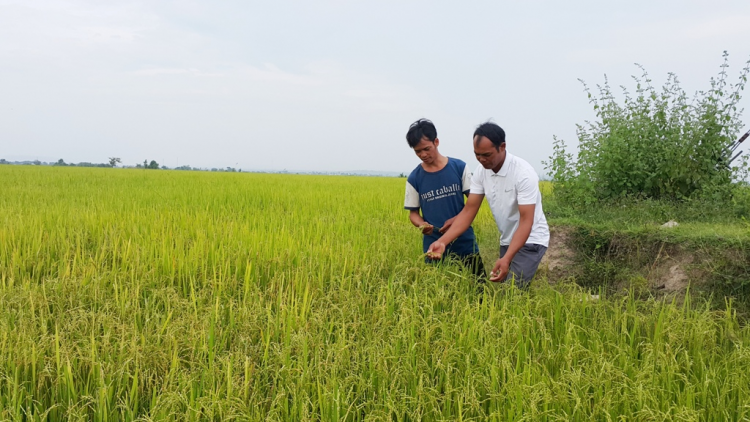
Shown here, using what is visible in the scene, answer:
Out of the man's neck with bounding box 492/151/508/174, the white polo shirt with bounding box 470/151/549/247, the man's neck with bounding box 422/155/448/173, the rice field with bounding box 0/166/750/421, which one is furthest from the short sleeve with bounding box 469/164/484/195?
the rice field with bounding box 0/166/750/421

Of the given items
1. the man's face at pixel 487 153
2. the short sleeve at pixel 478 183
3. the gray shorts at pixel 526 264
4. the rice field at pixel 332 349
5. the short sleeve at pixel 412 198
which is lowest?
the rice field at pixel 332 349

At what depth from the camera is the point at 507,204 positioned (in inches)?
117

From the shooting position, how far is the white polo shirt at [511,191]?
2.80m

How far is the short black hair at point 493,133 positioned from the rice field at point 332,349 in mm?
890

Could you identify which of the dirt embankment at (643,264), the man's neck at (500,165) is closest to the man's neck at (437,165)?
the man's neck at (500,165)

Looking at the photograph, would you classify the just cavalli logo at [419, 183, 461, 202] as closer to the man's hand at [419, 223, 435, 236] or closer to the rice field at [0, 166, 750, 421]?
the man's hand at [419, 223, 435, 236]

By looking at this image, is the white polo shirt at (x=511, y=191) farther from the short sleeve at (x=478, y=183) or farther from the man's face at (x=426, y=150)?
the man's face at (x=426, y=150)

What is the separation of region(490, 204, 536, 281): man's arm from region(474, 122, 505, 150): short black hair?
1.34ft

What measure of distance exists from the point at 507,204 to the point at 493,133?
491mm

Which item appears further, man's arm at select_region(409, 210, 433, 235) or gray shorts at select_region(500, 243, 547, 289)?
man's arm at select_region(409, 210, 433, 235)

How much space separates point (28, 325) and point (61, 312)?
0.17 m

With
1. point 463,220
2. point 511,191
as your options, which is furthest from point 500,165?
point 463,220

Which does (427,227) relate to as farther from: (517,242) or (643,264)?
(643,264)

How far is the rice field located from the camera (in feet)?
5.73
